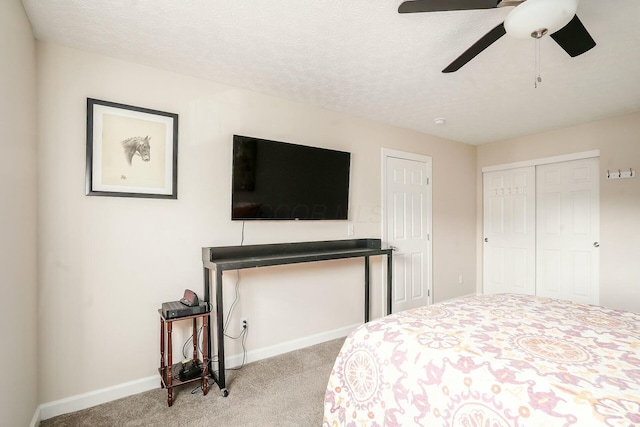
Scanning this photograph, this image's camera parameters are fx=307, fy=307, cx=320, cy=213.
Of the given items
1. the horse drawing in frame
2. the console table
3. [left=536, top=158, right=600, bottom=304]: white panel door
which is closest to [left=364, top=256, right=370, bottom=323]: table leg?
the console table

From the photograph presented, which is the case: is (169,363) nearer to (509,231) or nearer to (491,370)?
(491,370)

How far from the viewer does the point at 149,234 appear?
7.47 feet

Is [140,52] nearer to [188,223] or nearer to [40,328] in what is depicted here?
[188,223]

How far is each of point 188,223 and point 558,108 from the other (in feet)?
12.3

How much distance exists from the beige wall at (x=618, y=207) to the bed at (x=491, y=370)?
7.52ft

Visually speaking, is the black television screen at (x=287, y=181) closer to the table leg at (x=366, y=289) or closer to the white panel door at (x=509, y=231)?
the table leg at (x=366, y=289)

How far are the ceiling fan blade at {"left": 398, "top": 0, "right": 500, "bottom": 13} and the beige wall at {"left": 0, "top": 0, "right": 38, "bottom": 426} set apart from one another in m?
1.78

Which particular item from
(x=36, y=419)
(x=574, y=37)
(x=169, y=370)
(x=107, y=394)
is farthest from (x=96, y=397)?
(x=574, y=37)

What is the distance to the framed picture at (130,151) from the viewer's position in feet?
6.83

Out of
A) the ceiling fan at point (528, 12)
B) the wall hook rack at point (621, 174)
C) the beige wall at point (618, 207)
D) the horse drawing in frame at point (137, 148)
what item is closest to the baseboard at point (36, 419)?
the horse drawing in frame at point (137, 148)

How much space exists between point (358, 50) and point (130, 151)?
5.73 ft

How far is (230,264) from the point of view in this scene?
2.16m

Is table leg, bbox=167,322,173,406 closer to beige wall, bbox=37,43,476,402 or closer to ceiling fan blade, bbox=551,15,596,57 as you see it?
beige wall, bbox=37,43,476,402

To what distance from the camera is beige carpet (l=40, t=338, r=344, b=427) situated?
1.89 meters
